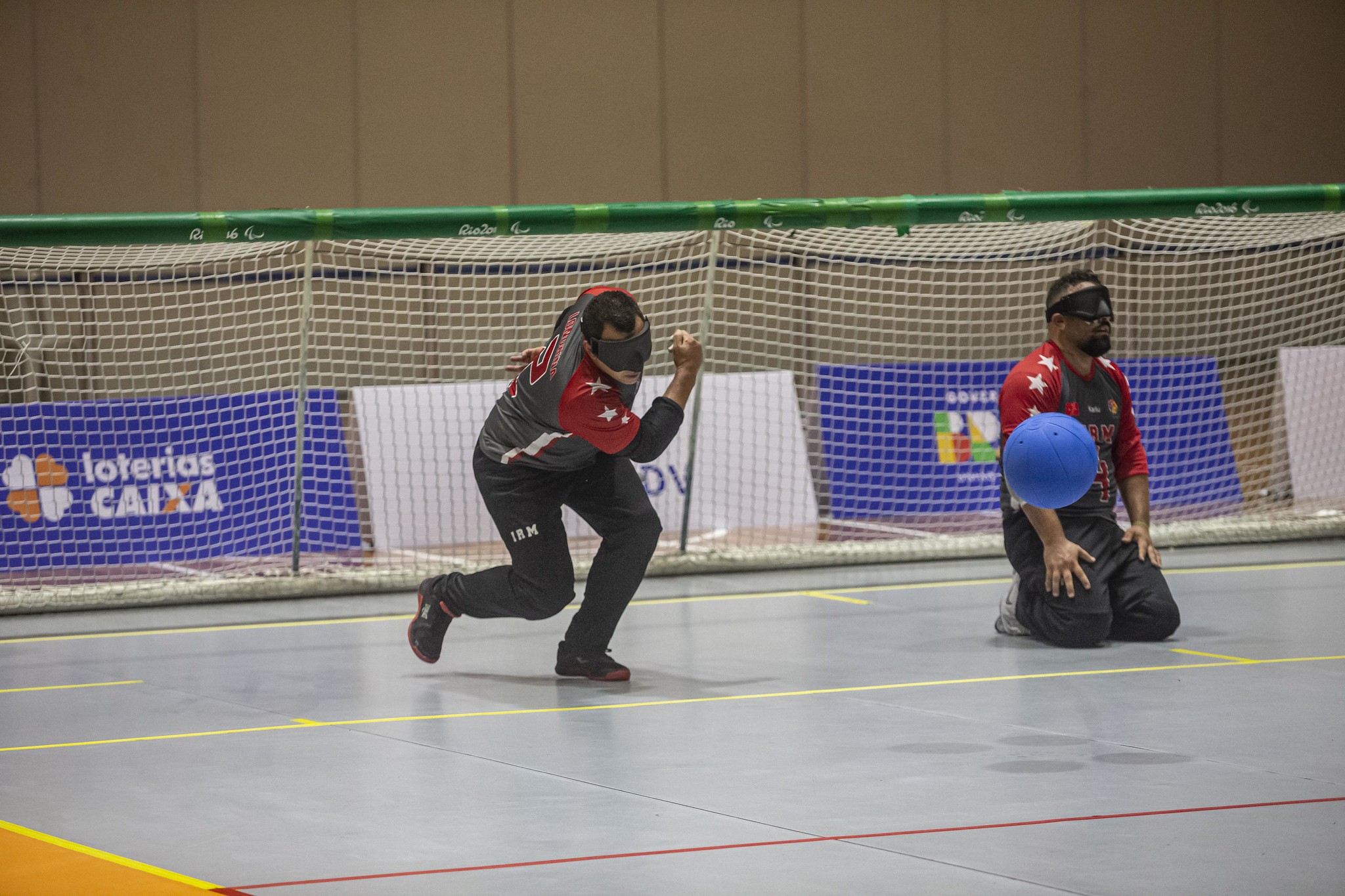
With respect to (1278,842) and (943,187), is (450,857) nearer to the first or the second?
(1278,842)

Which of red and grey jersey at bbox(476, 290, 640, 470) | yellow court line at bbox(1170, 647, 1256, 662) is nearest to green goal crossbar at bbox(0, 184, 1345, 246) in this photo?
red and grey jersey at bbox(476, 290, 640, 470)

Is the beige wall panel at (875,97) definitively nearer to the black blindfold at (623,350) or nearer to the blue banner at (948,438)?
the blue banner at (948,438)

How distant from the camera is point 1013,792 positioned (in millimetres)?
4594

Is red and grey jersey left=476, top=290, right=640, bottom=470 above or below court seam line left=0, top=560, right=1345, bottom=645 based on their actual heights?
above

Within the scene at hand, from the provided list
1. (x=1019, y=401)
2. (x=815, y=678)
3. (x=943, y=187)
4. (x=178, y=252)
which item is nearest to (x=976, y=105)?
(x=943, y=187)

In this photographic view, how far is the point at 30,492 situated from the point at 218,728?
447cm

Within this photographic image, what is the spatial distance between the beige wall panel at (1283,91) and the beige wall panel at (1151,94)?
192 mm

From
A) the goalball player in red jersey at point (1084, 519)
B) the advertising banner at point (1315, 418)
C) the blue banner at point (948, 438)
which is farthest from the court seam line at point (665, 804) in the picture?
the advertising banner at point (1315, 418)

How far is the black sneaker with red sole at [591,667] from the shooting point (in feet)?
21.4

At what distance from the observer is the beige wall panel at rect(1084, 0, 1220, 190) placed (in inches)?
602

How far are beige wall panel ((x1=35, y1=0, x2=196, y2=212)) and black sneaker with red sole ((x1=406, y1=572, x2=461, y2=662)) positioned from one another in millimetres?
7844

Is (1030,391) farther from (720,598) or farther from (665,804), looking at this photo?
(665,804)

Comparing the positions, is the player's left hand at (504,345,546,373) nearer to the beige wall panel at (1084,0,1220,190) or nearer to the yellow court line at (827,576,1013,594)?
the yellow court line at (827,576,1013,594)

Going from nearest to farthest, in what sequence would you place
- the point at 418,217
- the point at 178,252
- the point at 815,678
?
the point at 815,678
the point at 418,217
the point at 178,252
